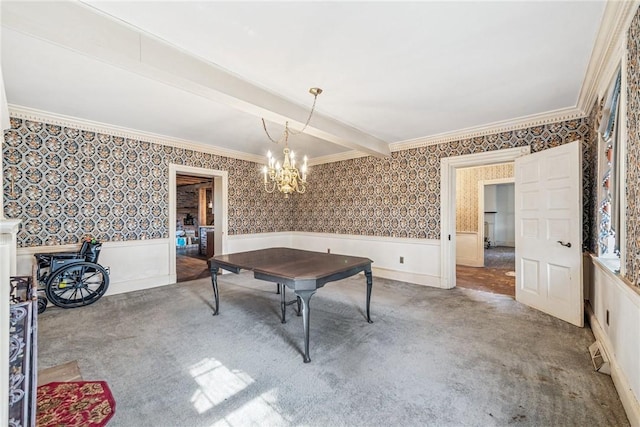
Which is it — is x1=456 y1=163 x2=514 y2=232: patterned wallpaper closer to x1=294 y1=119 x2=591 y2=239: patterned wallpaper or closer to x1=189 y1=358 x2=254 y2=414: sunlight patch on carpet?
x1=294 y1=119 x2=591 y2=239: patterned wallpaper

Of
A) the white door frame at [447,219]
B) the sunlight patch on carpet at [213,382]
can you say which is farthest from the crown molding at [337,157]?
the sunlight patch on carpet at [213,382]

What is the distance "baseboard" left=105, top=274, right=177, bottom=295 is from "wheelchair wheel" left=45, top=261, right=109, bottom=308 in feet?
0.77

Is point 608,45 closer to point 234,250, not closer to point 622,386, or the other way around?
point 622,386

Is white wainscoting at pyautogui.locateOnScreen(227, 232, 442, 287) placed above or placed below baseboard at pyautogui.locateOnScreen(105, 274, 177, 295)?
above

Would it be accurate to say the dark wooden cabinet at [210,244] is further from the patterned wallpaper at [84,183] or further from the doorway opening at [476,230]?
the doorway opening at [476,230]

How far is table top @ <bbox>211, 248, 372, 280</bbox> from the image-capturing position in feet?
7.96

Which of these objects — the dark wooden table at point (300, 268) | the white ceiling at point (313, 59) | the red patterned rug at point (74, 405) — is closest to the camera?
the red patterned rug at point (74, 405)

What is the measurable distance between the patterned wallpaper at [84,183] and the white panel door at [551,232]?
200 inches

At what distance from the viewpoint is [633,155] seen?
1.77 meters

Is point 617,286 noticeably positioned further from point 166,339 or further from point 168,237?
point 168,237

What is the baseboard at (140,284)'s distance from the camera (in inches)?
161

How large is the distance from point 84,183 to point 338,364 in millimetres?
4146

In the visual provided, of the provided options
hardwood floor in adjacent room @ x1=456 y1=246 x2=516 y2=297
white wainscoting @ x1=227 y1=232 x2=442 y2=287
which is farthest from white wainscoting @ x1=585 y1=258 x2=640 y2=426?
white wainscoting @ x1=227 y1=232 x2=442 y2=287

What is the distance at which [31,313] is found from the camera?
1164 millimetres
